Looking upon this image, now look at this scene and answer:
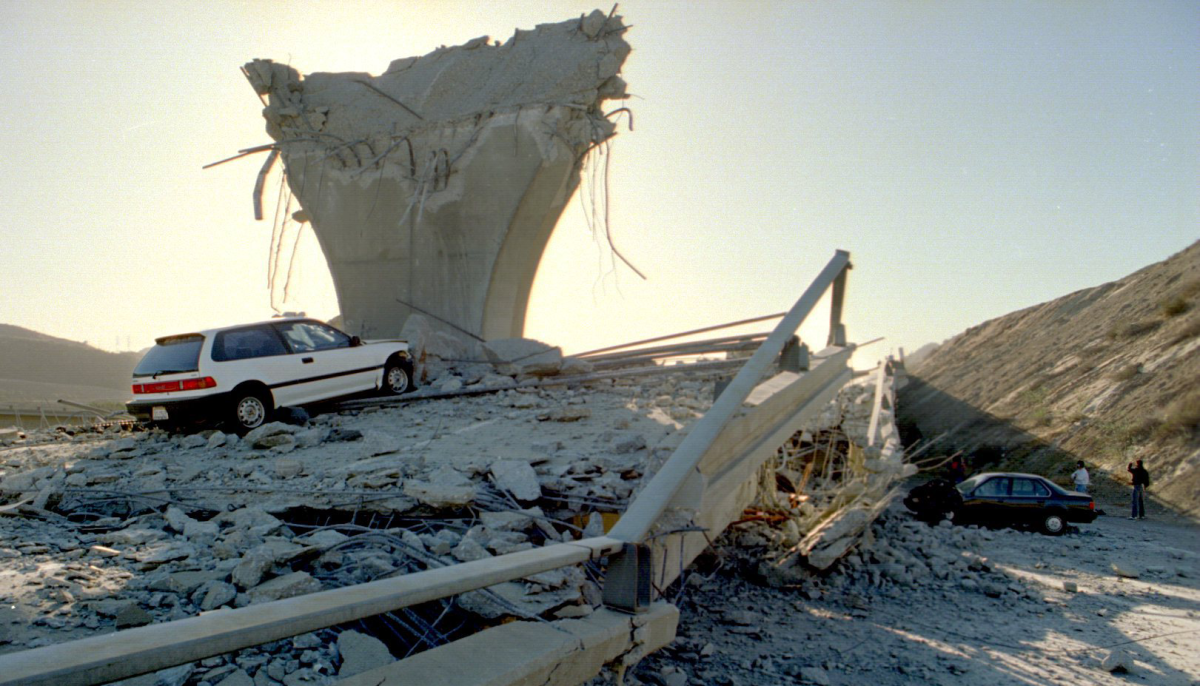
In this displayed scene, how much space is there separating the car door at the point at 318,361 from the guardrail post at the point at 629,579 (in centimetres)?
709

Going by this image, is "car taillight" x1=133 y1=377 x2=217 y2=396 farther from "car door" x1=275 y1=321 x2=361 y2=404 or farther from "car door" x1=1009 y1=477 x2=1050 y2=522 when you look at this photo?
"car door" x1=1009 y1=477 x2=1050 y2=522

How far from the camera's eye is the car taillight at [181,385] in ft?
27.0

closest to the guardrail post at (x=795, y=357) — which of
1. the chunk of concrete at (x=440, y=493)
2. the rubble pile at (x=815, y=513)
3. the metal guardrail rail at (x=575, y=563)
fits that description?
the metal guardrail rail at (x=575, y=563)

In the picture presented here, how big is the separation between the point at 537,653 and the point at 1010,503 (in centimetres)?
1227

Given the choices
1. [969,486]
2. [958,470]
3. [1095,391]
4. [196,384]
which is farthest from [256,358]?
[1095,391]

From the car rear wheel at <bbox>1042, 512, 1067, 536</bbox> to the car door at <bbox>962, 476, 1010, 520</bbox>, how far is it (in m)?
0.63

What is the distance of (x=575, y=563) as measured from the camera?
259 cm

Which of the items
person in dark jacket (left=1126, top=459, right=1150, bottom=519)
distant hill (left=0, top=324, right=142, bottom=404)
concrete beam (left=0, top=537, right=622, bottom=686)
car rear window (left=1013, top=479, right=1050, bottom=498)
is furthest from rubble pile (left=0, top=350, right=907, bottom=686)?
distant hill (left=0, top=324, right=142, bottom=404)

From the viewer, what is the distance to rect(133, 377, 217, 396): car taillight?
8.22 metres

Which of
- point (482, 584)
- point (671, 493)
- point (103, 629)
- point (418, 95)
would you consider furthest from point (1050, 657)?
point (418, 95)

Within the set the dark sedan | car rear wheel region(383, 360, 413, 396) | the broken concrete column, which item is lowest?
the dark sedan

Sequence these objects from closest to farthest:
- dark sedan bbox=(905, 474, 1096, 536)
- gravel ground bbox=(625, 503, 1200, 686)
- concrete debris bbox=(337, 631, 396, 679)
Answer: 1. concrete debris bbox=(337, 631, 396, 679)
2. gravel ground bbox=(625, 503, 1200, 686)
3. dark sedan bbox=(905, 474, 1096, 536)

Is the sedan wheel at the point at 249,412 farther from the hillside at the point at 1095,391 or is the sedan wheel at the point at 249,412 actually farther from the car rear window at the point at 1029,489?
the hillside at the point at 1095,391

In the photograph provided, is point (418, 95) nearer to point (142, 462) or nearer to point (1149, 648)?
point (142, 462)
